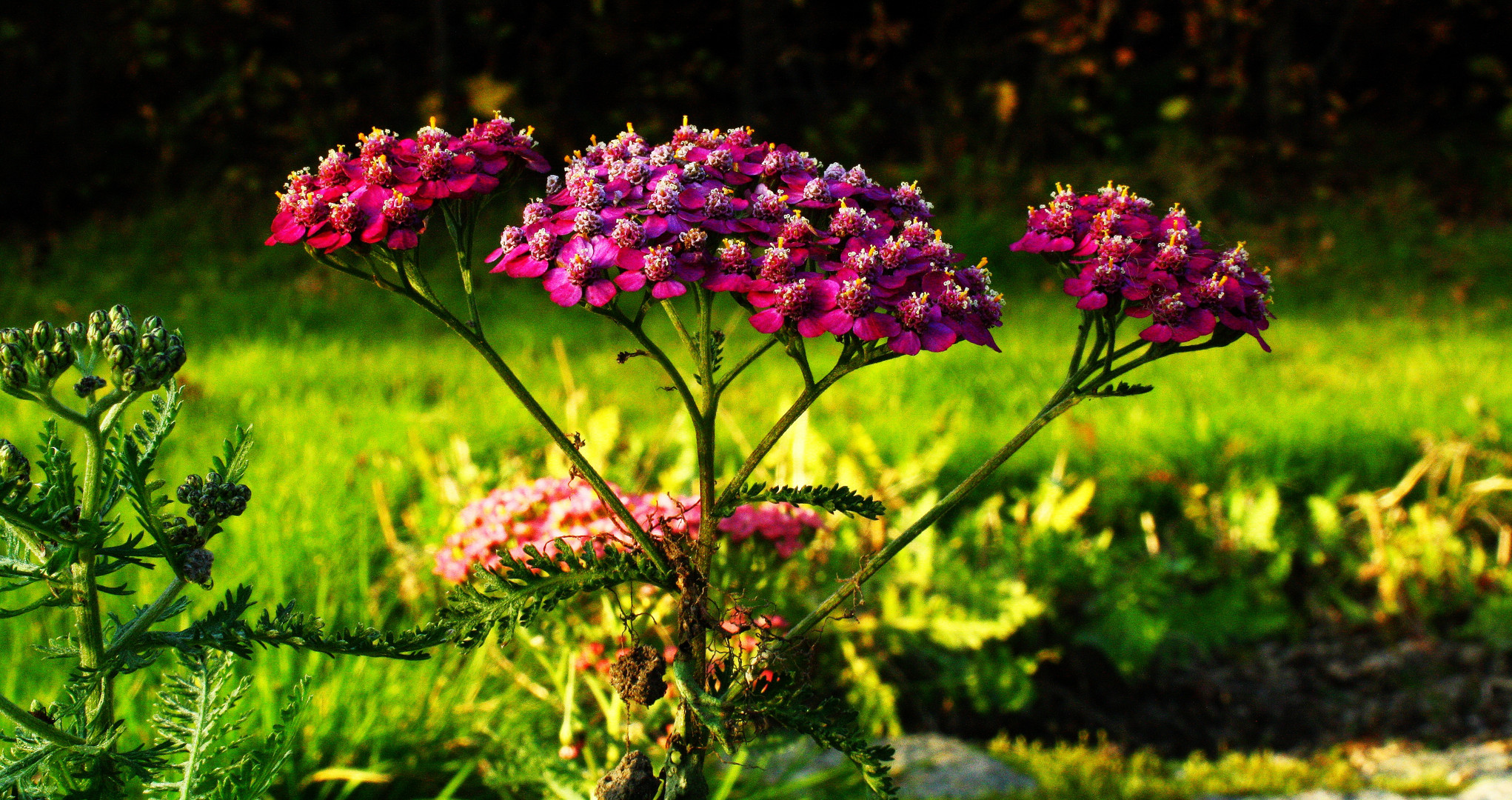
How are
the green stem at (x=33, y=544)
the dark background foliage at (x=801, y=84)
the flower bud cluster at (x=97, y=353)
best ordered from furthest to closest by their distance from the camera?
the dark background foliage at (x=801, y=84)
the green stem at (x=33, y=544)
the flower bud cluster at (x=97, y=353)

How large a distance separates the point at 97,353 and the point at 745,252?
0.61 meters

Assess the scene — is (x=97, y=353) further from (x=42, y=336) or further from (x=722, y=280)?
(x=722, y=280)

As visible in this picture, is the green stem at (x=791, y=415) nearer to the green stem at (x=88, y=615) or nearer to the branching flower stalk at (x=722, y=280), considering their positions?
the branching flower stalk at (x=722, y=280)

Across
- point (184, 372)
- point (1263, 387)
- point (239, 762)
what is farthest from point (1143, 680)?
point (184, 372)

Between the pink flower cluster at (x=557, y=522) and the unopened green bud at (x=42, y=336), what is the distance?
84cm

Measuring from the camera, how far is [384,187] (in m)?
1.23

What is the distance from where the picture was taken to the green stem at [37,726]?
111cm

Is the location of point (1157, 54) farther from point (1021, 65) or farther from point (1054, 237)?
point (1054, 237)

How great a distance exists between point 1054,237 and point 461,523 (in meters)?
1.22

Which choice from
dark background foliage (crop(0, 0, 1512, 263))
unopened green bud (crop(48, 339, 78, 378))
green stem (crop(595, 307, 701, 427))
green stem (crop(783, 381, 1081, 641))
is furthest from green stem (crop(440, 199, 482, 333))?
dark background foliage (crop(0, 0, 1512, 263))

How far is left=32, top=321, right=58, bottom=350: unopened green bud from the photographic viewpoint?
1068mm

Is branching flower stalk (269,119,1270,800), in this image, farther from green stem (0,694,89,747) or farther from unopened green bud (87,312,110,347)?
green stem (0,694,89,747)

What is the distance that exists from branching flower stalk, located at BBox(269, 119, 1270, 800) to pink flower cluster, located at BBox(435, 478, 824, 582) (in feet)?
1.86

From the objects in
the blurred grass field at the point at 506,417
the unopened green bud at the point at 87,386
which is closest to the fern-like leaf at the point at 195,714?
the unopened green bud at the point at 87,386
